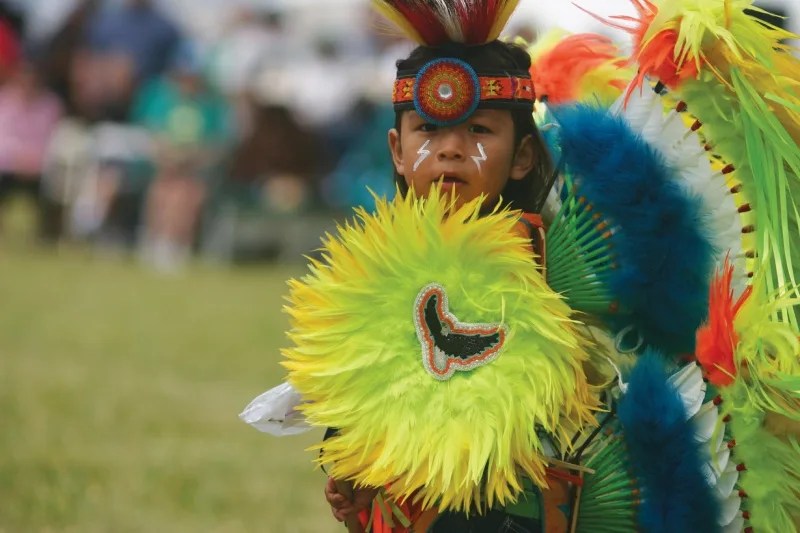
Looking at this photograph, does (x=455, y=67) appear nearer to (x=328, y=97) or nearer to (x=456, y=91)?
(x=456, y=91)

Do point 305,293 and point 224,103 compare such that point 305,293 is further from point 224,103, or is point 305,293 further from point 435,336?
point 224,103

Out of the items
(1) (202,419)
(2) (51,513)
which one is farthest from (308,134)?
(2) (51,513)

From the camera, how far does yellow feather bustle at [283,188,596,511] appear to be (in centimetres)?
233

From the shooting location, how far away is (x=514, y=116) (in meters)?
2.61

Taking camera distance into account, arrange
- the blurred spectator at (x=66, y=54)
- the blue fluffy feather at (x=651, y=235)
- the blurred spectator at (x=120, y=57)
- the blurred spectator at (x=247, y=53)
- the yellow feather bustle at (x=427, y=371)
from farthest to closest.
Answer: the blurred spectator at (x=247, y=53) < the blurred spectator at (x=66, y=54) < the blurred spectator at (x=120, y=57) < the blue fluffy feather at (x=651, y=235) < the yellow feather bustle at (x=427, y=371)

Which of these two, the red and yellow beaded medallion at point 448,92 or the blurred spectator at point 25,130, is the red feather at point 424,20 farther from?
the blurred spectator at point 25,130

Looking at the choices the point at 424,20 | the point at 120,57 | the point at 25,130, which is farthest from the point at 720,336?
the point at 120,57

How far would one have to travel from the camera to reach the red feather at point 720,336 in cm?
236

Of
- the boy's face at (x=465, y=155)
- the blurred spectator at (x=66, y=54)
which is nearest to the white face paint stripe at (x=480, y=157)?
the boy's face at (x=465, y=155)

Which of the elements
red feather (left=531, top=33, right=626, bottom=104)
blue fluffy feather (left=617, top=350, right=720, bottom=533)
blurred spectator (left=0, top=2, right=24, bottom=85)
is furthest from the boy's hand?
blurred spectator (left=0, top=2, right=24, bottom=85)

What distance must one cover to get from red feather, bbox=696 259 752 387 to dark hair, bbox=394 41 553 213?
42cm

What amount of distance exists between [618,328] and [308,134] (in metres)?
8.97

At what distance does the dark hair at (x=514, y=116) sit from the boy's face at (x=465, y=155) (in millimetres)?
39

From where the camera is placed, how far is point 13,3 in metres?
13.2
